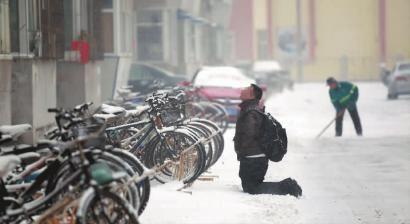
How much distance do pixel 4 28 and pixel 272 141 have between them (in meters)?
5.07

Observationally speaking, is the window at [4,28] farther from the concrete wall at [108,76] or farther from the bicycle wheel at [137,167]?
the concrete wall at [108,76]

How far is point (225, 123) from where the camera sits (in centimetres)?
2019

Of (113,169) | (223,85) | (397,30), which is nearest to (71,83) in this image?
(223,85)

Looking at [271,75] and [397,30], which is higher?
[397,30]

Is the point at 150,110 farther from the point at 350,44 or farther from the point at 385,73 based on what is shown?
the point at 350,44

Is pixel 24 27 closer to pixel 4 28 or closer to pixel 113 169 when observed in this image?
pixel 4 28

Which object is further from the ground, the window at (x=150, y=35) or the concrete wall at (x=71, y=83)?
the window at (x=150, y=35)

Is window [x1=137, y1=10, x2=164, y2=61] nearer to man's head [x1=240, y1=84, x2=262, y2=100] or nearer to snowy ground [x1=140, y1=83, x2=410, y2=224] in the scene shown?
snowy ground [x1=140, y1=83, x2=410, y2=224]

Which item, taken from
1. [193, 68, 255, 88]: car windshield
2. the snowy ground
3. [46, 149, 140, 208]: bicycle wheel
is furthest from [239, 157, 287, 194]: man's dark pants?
[193, 68, 255, 88]: car windshield

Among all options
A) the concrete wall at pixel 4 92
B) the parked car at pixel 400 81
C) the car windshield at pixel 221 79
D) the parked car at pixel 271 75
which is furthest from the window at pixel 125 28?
the parked car at pixel 271 75

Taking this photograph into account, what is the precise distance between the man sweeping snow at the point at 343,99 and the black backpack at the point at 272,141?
9577 mm

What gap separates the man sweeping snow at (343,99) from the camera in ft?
70.6

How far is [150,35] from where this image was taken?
37.3 m

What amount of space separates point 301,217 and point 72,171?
325 cm
